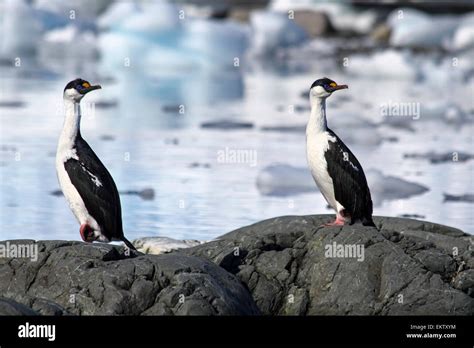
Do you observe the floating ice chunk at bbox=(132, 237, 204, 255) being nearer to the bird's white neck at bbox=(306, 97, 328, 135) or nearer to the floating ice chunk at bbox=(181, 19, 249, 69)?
the bird's white neck at bbox=(306, 97, 328, 135)

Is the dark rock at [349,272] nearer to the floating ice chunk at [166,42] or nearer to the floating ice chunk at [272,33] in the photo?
the floating ice chunk at [166,42]

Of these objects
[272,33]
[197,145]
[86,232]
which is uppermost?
[272,33]

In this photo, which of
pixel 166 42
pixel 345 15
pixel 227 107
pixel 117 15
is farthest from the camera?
pixel 345 15

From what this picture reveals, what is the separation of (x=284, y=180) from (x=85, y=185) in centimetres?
476

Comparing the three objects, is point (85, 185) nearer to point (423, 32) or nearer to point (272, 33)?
point (272, 33)

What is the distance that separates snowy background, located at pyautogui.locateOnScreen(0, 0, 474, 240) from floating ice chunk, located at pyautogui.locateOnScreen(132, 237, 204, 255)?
0.73 meters

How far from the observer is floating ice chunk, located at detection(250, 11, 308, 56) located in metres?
23.2

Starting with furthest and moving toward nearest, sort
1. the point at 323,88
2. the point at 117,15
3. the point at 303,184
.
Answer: the point at 117,15, the point at 303,184, the point at 323,88

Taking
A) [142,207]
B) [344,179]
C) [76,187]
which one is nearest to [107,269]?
[76,187]

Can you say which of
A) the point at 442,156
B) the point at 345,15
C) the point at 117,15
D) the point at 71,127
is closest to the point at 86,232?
the point at 71,127

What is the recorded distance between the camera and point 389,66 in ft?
71.8

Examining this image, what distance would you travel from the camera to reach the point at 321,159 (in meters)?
7.82

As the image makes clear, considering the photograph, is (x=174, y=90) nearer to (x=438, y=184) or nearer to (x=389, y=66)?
(x=389, y=66)

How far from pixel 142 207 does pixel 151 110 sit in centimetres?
656
